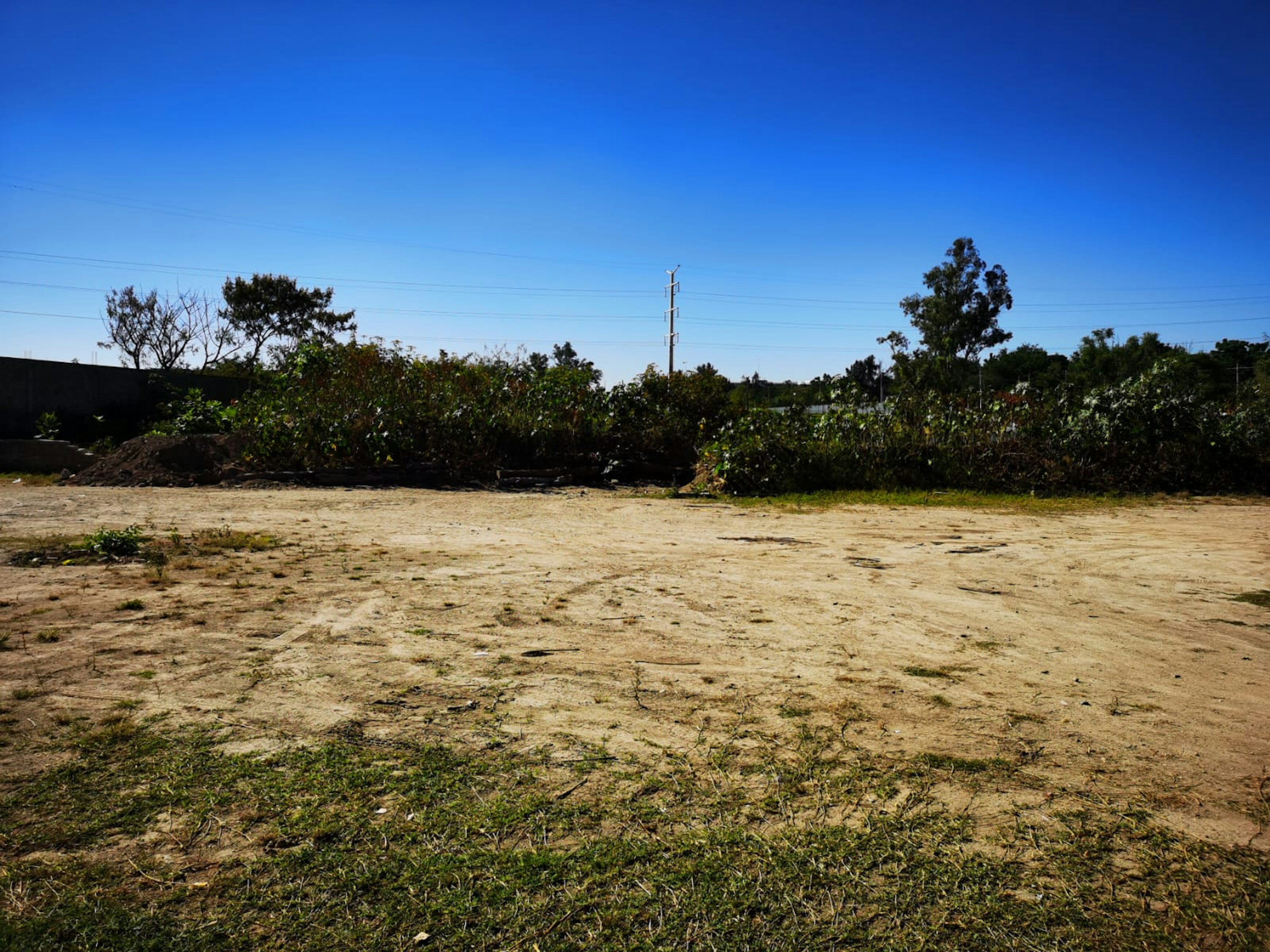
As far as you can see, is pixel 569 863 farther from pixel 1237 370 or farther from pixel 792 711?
pixel 1237 370

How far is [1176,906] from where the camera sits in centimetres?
191

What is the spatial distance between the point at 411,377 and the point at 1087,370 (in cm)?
4565

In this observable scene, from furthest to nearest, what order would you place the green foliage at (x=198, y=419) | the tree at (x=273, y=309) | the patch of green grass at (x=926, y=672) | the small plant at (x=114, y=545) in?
the tree at (x=273, y=309)
the green foliage at (x=198, y=419)
the small plant at (x=114, y=545)
the patch of green grass at (x=926, y=672)

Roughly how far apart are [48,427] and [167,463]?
405 cm

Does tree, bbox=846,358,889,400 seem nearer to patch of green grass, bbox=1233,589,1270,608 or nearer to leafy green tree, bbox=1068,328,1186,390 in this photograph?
leafy green tree, bbox=1068,328,1186,390

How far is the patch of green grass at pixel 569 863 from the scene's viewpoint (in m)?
1.81

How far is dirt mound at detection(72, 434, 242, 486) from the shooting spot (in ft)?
37.2

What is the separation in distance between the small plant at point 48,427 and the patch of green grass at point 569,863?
46.2 ft

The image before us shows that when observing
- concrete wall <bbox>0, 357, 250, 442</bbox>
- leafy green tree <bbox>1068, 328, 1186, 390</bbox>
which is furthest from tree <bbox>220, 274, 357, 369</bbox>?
leafy green tree <bbox>1068, 328, 1186, 390</bbox>

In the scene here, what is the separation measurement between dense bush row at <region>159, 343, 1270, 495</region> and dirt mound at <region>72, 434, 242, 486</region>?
0.52m

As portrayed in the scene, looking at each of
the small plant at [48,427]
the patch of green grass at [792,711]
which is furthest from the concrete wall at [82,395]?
the patch of green grass at [792,711]

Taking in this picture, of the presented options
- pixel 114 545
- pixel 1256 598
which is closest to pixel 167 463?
pixel 114 545

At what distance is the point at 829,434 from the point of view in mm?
12422

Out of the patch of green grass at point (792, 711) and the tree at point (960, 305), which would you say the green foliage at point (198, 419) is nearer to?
the patch of green grass at point (792, 711)
